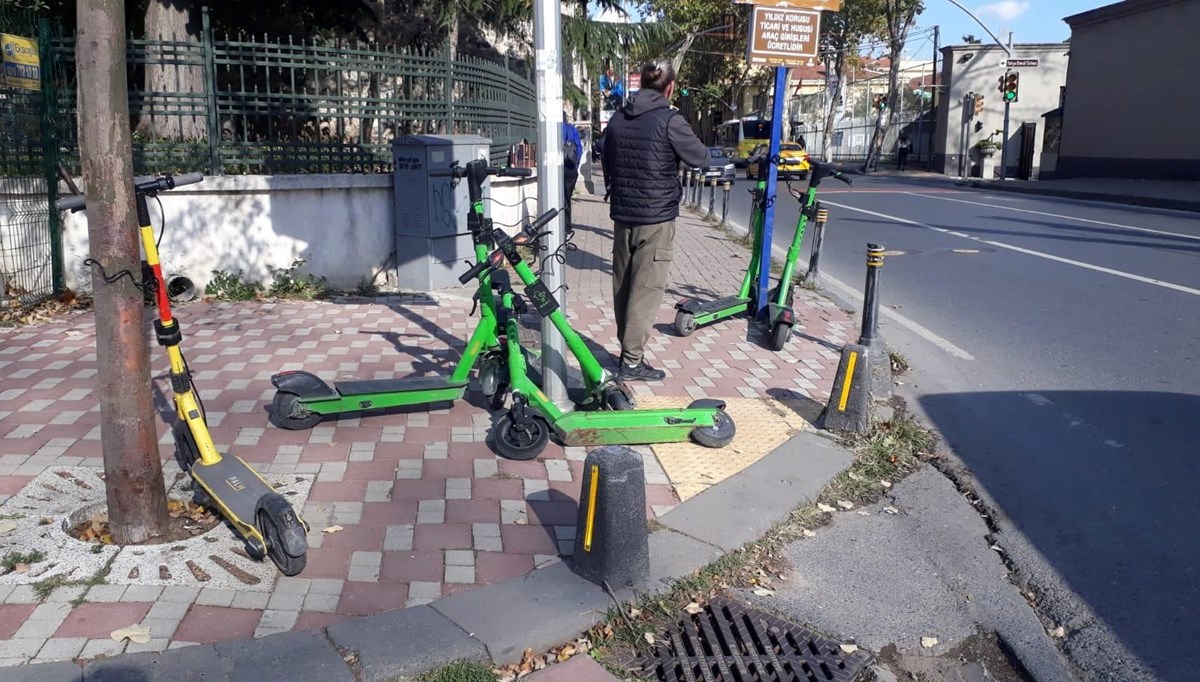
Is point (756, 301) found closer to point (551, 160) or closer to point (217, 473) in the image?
point (551, 160)

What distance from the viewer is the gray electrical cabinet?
30.1 ft

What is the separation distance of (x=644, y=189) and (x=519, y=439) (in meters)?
2.02

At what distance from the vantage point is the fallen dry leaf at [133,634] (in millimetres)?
3213

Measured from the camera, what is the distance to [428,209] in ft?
30.3

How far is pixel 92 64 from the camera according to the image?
3.50 meters

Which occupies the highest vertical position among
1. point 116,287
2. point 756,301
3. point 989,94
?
point 989,94

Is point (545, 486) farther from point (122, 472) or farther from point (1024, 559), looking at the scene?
point (1024, 559)

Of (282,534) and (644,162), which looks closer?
(282,534)

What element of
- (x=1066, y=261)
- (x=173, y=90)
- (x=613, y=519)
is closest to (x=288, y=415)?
(x=613, y=519)

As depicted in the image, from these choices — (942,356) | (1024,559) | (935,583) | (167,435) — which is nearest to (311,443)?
(167,435)

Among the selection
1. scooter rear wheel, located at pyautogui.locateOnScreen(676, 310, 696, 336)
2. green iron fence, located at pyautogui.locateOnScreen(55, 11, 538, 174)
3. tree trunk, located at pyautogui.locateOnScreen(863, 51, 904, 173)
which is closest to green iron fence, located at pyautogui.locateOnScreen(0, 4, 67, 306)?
green iron fence, located at pyautogui.locateOnScreen(55, 11, 538, 174)

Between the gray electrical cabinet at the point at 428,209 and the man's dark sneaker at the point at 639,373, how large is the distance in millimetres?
3267

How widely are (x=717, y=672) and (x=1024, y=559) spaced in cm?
177

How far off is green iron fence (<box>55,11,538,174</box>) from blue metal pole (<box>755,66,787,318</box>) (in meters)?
4.00
